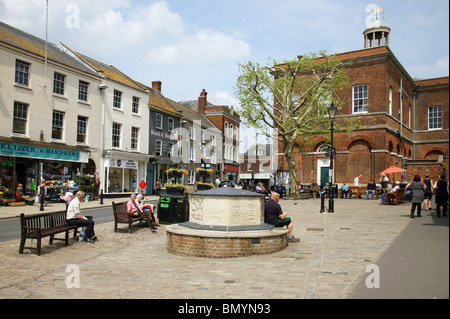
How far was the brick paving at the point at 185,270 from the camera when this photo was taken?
5.47m

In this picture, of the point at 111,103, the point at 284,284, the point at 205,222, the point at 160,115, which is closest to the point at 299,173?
the point at 160,115

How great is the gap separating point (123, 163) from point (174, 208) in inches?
751

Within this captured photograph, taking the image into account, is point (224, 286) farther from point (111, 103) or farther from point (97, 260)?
point (111, 103)

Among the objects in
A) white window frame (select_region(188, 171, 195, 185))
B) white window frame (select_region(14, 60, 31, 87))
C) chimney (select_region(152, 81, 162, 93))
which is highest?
chimney (select_region(152, 81, 162, 93))

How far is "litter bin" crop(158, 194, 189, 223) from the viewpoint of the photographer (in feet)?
44.5

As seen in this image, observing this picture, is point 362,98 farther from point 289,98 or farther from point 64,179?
point 64,179

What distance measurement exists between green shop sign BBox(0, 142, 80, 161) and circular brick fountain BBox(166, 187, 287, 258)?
17177 mm

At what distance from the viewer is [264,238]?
8.18m

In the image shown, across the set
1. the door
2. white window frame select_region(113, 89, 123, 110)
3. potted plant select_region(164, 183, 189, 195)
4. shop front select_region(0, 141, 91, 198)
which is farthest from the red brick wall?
shop front select_region(0, 141, 91, 198)

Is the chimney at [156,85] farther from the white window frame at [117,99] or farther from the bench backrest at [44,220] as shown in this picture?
the bench backrest at [44,220]

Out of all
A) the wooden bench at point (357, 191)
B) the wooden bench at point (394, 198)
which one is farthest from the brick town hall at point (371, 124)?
the wooden bench at point (394, 198)

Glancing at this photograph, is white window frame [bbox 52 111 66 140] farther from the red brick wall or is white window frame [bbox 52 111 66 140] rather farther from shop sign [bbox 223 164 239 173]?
shop sign [bbox 223 164 239 173]

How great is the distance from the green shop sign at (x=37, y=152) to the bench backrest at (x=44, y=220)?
1391 cm

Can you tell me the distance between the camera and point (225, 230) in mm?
8344
